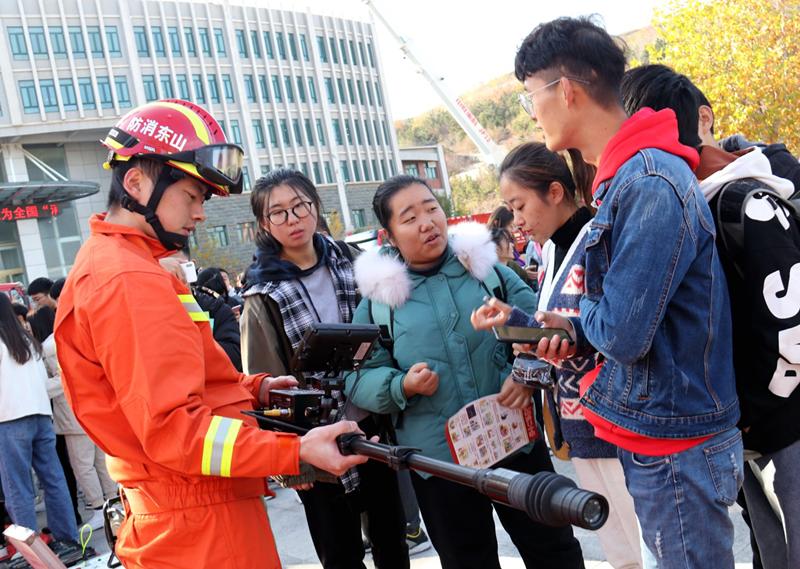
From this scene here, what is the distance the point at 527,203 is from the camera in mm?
3158

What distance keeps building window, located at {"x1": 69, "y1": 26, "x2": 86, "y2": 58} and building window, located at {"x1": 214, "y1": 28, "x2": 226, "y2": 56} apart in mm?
9273

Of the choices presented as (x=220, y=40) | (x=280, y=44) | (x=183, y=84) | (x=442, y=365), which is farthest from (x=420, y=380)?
(x=280, y=44)

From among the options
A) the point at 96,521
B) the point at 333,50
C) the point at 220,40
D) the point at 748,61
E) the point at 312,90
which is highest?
the point at 220,40

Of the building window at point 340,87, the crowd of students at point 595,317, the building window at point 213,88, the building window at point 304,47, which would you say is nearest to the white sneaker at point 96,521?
the crowd of students at point 595,317

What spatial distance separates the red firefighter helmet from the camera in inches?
98.4

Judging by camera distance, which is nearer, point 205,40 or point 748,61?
point 748,61

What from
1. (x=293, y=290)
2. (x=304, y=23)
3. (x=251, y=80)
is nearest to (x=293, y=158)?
(x=251, y=80)

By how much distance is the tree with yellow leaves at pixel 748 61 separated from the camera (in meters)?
20.3

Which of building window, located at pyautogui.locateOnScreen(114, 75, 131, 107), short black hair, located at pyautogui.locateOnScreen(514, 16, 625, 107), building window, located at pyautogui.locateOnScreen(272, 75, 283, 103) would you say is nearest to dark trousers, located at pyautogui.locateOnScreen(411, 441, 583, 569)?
short black hair, located at pyautogui.locateOnScreen(514, 16, 625, 107)

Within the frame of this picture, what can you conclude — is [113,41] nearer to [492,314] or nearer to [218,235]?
[218,235]

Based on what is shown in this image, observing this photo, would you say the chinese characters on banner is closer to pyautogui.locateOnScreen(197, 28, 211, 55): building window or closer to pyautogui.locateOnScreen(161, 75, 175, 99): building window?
pyautogui.locateOnScreen(161, 75, 175, 99): building window

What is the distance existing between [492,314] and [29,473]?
548cm

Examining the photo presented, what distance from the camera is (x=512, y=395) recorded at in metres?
3.18

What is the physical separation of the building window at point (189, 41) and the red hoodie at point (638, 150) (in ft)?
172
